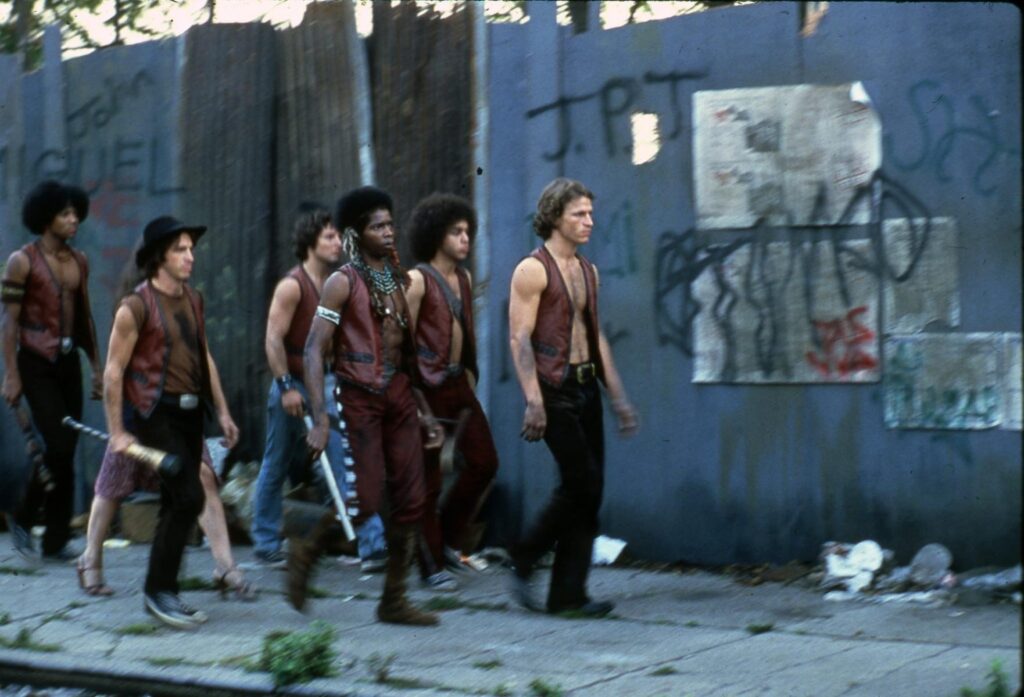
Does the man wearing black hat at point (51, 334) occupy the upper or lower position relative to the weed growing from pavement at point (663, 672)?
upper

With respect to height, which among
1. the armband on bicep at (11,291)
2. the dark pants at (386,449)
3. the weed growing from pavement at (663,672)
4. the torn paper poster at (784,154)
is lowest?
the weed growing from pavement at (663,672)

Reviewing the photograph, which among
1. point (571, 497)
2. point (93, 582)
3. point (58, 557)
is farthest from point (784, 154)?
point (58, 557)

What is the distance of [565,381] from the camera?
774cm

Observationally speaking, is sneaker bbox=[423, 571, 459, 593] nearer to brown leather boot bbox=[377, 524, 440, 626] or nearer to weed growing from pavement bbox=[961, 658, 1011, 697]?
brown leather boot bbox=[377, 524, 440, 626]

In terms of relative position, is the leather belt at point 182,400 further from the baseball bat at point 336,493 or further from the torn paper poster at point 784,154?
the torn paper poster at point 784,154

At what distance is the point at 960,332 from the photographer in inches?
327

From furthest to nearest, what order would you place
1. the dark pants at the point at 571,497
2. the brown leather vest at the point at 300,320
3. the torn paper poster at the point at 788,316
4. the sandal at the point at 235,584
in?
the brown leather vest at the point at 300,320 → the torn paper poster at the point at 788,316 → the sandal at the point at 235,584 → the dark pants at the point at 571,497

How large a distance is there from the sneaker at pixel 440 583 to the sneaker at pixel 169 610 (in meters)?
1.34

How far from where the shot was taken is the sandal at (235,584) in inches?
332

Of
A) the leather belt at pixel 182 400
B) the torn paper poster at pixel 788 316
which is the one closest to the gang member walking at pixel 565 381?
the torn paper poster at pixel 788 316

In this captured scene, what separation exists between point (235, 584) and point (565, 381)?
196cm

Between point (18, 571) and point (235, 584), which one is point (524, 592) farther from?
point (18, 571)

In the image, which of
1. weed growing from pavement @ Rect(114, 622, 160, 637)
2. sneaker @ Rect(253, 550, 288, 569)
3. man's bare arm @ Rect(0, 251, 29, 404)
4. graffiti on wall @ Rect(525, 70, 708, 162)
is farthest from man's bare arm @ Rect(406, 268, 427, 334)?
man's bare arm @ Rect(0, 251, 29, 404)

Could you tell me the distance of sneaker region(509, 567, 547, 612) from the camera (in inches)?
315
